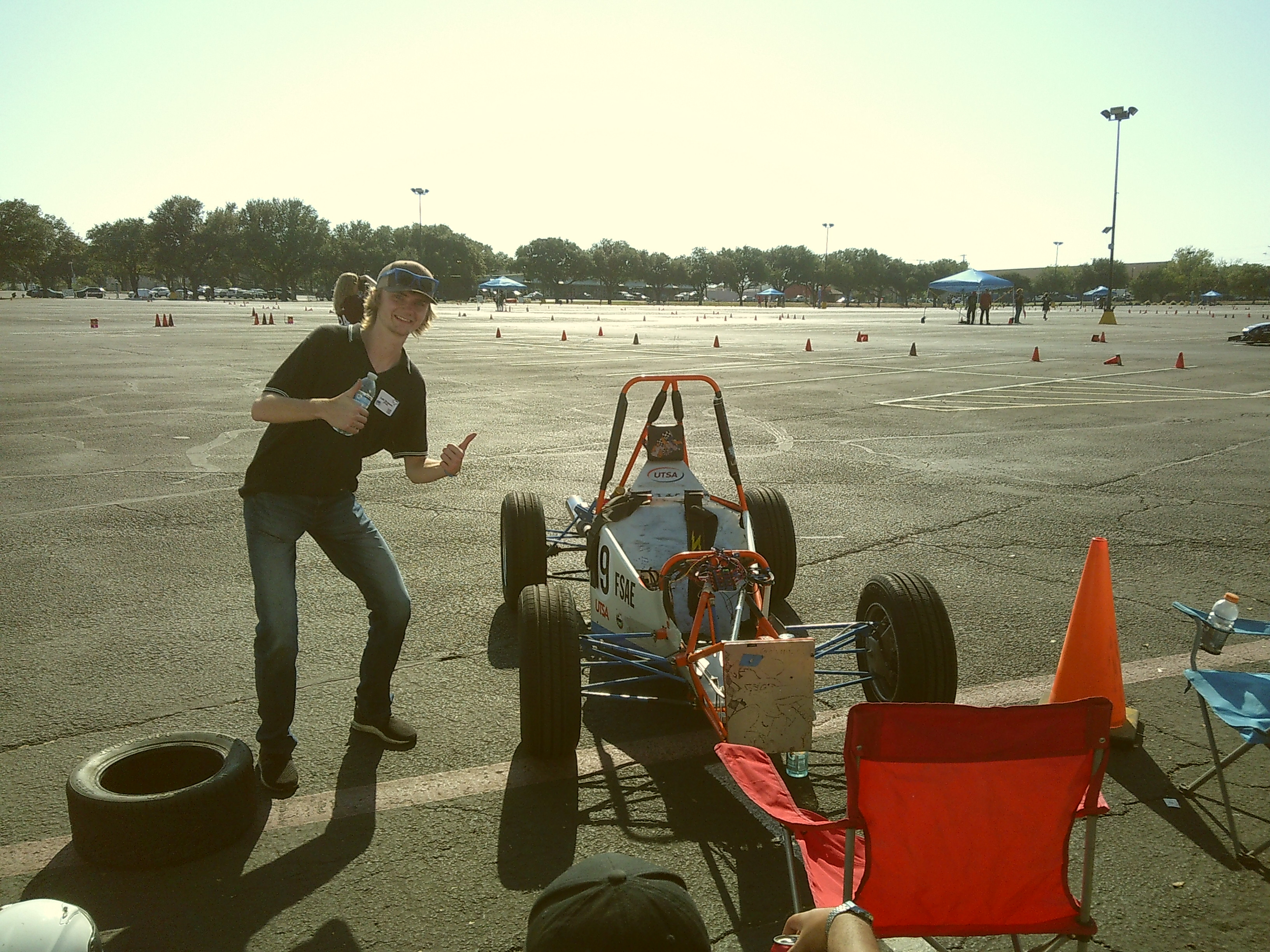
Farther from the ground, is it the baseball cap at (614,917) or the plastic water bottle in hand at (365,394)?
the plastic water bottle in hand at (365,394)

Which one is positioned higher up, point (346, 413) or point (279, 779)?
point (346, 413)

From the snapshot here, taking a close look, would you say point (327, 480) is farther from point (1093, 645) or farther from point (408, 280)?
point (1093, 645)

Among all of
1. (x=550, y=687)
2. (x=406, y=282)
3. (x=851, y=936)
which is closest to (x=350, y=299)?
(x=406, y=282)

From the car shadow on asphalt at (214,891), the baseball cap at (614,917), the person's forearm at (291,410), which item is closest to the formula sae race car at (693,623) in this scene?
the car shadow on asphalt at (214,891)

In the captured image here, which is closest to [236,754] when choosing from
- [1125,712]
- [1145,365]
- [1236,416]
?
[1125,712]

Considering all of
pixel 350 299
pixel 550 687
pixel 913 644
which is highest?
pixel 350 299

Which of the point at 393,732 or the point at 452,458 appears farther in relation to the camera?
the point at 393,732

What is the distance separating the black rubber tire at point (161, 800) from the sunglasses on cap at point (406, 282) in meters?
1.87

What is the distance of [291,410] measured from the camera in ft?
12.1

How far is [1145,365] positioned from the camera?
25594 mm

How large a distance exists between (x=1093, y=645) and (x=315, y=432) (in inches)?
140

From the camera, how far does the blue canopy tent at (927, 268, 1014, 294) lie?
69.7 metres

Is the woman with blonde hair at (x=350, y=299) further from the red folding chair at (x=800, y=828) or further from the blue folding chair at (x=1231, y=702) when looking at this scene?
the blue folding chair at (x=1231, y=702)

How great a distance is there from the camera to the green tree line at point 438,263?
136 m
